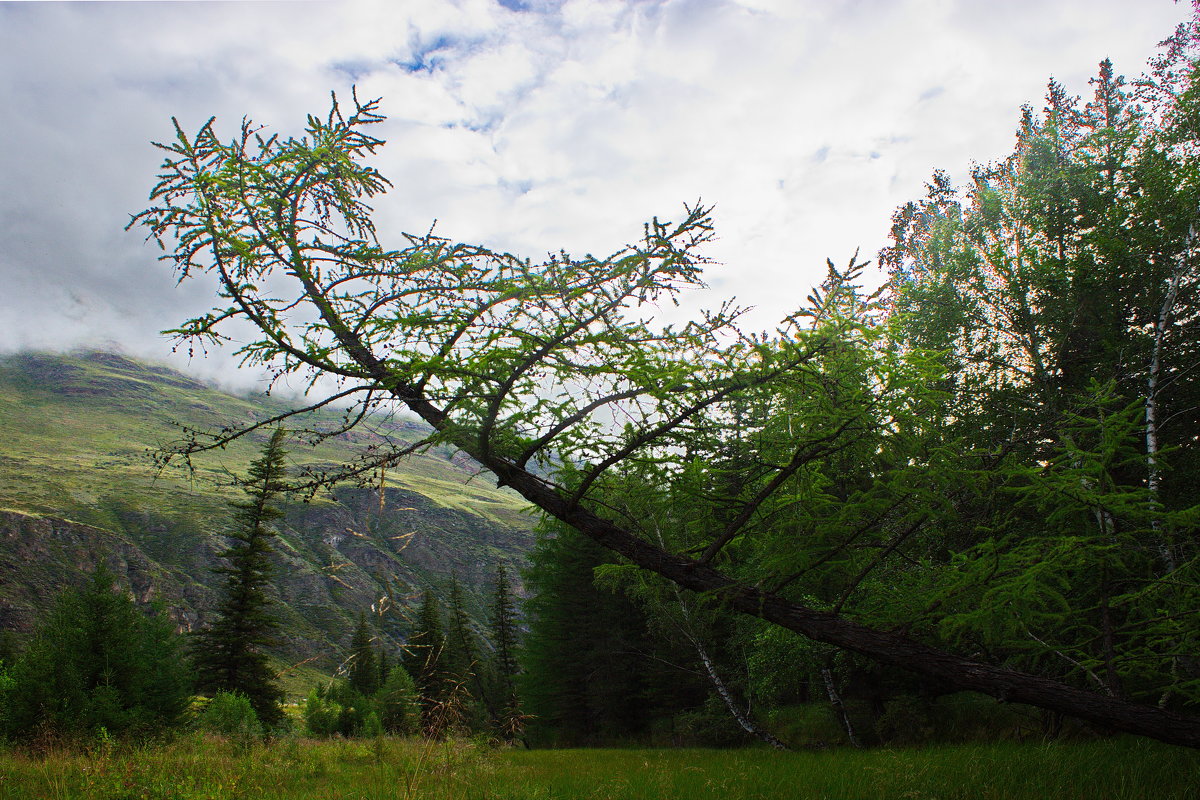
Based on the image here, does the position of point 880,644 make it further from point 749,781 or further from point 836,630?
point 749,781

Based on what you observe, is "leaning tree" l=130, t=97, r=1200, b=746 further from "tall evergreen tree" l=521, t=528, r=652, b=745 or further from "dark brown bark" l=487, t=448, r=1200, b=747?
"tall evergreen tree" l=521, t=528, r=652, b=745

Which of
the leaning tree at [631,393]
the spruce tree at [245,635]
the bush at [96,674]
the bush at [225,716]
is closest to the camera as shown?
the leaning tree at [631,393]

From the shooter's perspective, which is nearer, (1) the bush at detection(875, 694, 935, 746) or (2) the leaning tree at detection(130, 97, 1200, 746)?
(2) the leaning tree at detection(130, 97, 1200, 746)

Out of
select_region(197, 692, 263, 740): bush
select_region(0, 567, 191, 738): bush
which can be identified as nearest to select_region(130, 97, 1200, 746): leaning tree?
select_region(0, 567, 191, 738): bush

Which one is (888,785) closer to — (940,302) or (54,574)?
(940,302)

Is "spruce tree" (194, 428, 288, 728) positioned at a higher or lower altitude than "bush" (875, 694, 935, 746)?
lower

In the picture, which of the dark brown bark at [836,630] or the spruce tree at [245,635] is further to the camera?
the spruce tree at [245,635]

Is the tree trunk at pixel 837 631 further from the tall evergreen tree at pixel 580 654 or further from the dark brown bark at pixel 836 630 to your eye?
the tall evergreen tree at pixel 580 654

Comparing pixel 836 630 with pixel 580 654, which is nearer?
pixel 836 630

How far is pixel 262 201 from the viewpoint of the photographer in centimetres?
397

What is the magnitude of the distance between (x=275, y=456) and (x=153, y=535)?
205 meters

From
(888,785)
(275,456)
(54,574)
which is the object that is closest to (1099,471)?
(888,785)

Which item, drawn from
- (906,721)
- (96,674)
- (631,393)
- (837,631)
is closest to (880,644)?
(837,631)

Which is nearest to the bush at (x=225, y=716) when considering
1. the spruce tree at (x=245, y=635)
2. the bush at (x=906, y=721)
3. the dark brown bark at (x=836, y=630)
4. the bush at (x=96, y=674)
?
the bush at (x=96, y=674)
